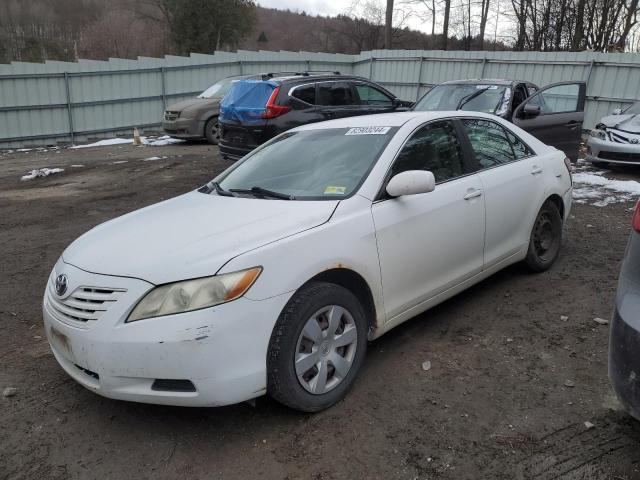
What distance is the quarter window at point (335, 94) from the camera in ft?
32.0

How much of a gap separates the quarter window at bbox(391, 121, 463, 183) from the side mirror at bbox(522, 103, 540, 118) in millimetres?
4700

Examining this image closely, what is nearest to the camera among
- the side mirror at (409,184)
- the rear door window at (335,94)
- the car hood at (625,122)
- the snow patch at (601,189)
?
the side mirror at (409,184)

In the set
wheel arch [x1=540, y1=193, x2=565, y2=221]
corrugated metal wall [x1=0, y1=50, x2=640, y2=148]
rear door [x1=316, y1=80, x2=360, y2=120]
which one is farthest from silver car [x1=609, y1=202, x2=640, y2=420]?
corrugated metal wall [x1=0, y1=50, x2=640, y2=148]

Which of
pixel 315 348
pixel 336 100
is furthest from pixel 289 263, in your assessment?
pixel 336 100

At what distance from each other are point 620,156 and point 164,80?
12.8 m

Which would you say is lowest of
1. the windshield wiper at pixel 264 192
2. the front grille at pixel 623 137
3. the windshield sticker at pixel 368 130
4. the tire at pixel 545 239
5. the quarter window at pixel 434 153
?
the tire at pixel 545 239

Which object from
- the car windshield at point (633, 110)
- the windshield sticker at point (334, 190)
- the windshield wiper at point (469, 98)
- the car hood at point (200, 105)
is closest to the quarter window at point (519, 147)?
the windshield sticker at point (334, 190)

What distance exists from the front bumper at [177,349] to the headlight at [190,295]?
0.03m

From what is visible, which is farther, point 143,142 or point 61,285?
point 143,142

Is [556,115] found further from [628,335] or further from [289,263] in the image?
[289,263]

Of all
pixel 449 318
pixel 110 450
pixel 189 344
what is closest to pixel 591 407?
pixel 449 318

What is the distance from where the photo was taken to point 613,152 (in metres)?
9.53

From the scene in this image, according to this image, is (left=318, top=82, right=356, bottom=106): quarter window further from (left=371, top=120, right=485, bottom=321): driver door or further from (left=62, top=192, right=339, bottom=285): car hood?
(left=62, top=192, right=339, bottom=285): car hood

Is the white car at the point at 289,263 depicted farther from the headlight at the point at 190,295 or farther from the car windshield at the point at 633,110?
the car windshield at the point at 633,110
